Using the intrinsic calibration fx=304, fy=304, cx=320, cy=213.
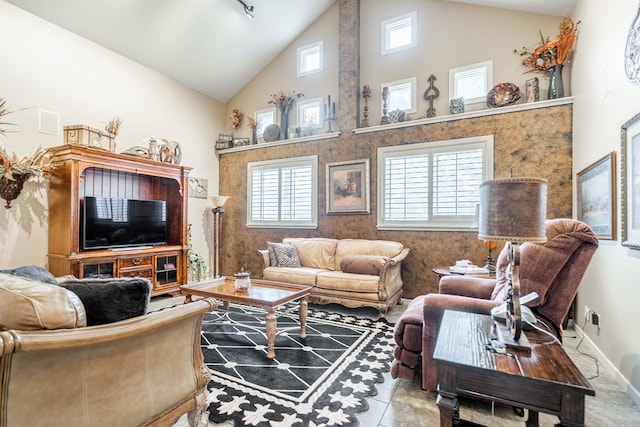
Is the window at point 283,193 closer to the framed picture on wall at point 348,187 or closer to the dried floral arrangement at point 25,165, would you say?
the framed picture on wall at point 348,187

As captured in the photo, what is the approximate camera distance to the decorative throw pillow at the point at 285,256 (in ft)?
15.4

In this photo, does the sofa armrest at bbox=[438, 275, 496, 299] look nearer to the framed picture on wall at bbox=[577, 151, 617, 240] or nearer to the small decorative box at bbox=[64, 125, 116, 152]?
the framed picture on wall at bbox=[577, 151, 617, 240]

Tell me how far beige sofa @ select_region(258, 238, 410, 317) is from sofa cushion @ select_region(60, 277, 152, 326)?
2816 millimetres

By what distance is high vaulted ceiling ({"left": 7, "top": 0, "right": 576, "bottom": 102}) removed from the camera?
390 centimetres

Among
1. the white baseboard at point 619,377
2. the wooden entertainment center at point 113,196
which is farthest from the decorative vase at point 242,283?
the white baseboard at point 619,377

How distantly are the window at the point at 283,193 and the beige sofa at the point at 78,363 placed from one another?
4.04 metres

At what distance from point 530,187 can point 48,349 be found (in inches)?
76.9

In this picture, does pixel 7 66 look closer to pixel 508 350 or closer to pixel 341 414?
pixel 341 414

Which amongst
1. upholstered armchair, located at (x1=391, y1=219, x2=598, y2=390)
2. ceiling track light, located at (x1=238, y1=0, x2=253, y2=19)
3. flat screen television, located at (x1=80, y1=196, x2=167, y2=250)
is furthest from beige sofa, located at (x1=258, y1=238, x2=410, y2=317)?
ceiling track light, located at (x1=238, y1=0, x2=253, y2=19)

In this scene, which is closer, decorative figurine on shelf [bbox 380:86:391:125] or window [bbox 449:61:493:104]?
window [bbox 449:61:493:104]

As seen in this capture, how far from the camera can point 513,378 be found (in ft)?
3.77

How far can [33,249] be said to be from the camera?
3.74m

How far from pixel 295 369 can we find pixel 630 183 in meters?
2.79

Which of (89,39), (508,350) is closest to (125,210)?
(89,39)
